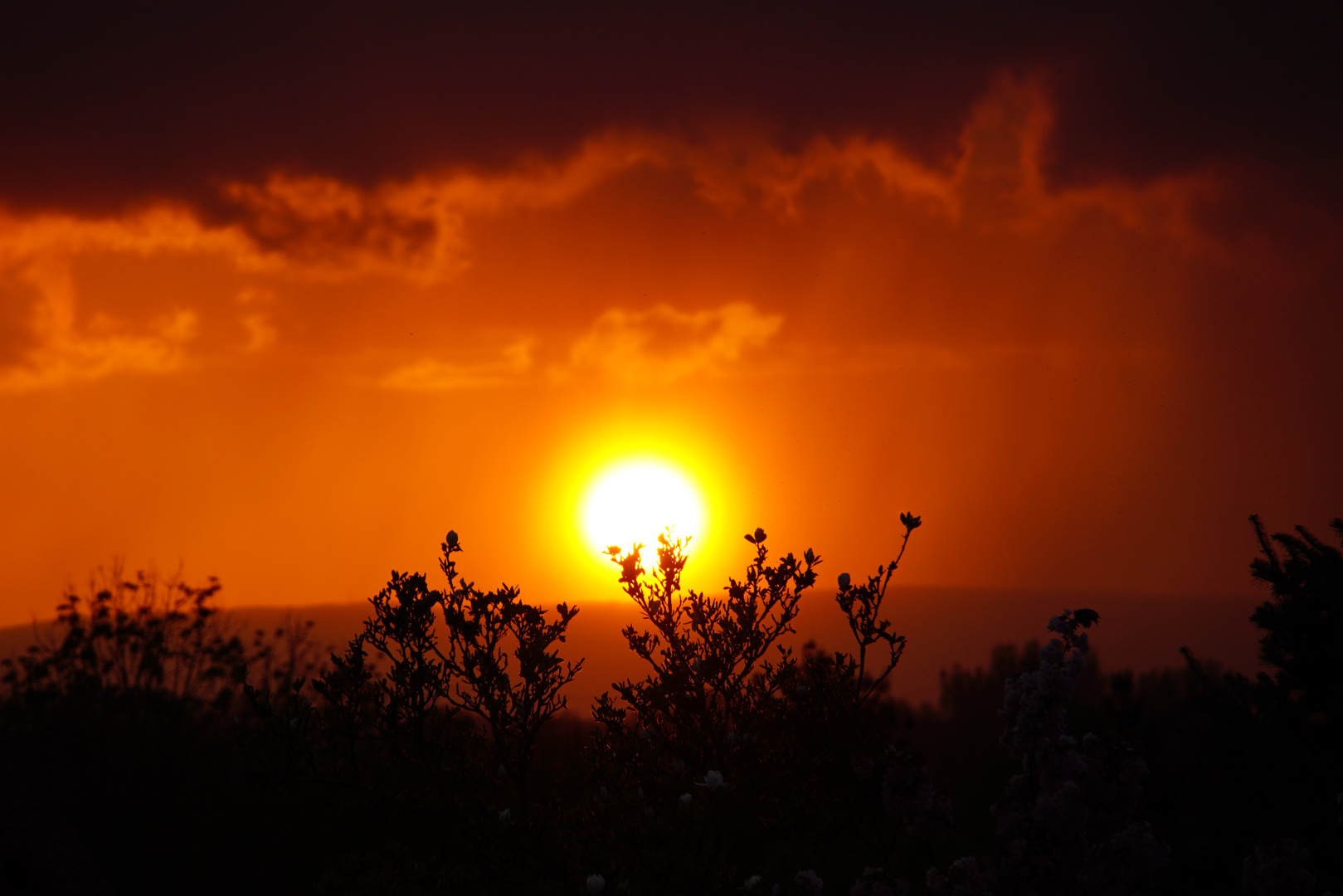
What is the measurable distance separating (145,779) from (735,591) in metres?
11.0

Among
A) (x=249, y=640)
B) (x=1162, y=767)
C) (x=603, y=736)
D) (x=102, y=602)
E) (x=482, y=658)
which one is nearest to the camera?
(x=482, y=658)

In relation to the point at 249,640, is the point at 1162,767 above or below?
below

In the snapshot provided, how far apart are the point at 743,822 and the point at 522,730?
2.48m

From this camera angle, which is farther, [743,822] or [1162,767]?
[1162,767]

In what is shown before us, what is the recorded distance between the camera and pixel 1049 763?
664cm

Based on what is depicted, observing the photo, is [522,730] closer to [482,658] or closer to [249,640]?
[482,658]

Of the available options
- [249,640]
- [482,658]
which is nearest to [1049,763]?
[482,658]

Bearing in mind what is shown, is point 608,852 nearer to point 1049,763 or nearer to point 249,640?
point 1049,763

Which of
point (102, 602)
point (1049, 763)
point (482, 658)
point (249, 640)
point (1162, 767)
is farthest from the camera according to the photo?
point (249, 640)

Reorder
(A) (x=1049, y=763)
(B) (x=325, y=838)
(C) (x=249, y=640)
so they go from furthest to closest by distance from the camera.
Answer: (C) (x=249, y=640) → (B) (x=325, y=838) → (A) (x=1049, y=763)

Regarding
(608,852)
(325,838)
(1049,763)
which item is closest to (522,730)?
(608,852)

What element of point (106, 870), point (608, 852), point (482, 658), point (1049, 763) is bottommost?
point (106, 870)

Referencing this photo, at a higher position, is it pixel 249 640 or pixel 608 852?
pixel 249 640

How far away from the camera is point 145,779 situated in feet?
45.2
